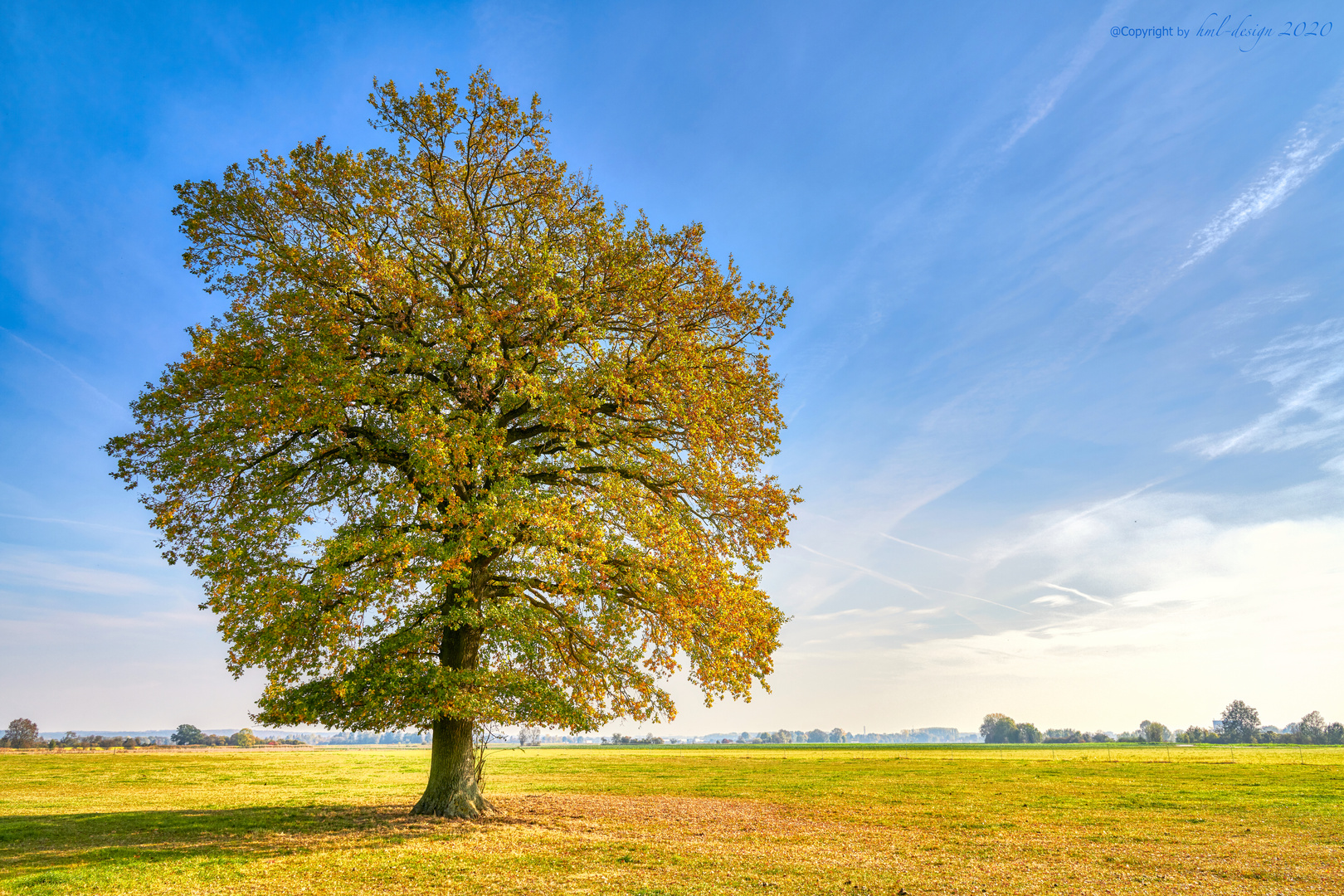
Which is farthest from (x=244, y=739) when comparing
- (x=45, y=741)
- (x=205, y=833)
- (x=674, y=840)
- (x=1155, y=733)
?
(x=1155, y=733)

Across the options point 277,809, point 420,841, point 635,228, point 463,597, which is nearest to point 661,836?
point 420,841

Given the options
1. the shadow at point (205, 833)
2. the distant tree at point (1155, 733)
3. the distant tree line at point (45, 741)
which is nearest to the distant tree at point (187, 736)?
the distant tree line at point (45, 741)

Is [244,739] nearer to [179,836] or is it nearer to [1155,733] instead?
[179,836]

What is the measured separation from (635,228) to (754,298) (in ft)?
15.0

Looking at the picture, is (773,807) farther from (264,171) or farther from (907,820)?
(264,171)

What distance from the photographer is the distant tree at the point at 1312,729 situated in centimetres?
15580

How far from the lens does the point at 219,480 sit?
763 inches

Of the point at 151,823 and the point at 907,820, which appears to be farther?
the point at 907,820

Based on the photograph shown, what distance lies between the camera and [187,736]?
144 m

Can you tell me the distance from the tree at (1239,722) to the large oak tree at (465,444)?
9025 inches

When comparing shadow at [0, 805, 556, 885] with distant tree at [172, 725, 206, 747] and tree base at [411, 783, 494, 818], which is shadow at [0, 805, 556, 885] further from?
distant tree at [172, 725, 206, 747]

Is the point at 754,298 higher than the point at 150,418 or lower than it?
higher

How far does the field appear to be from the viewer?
13383 millimetres

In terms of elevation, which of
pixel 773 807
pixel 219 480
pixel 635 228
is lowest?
pixel 773 807
